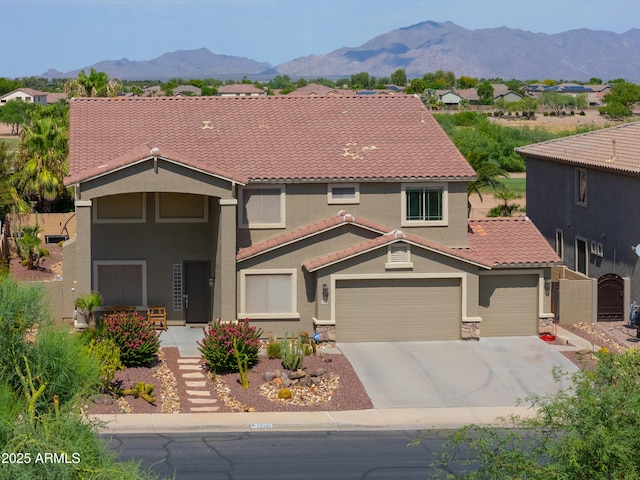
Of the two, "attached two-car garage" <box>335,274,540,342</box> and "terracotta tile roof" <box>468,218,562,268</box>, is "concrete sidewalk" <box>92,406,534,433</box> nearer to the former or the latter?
"attached two-car garage" <box>335,274,540,342</box>

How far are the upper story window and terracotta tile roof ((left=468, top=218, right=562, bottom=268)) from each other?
5.56 m

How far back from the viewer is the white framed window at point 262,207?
34156mm

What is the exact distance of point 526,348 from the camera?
109ft

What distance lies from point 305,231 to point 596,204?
38.0 feet

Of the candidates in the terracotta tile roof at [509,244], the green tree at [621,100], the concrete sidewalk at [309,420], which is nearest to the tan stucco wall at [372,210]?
the terracotta tile roof at [509,244]

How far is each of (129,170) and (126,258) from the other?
3274mm

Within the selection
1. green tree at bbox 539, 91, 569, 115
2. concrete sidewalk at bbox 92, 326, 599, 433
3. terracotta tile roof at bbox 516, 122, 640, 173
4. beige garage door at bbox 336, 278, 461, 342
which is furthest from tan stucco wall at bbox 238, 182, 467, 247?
green tree at bbox 539, 91, 569, 115

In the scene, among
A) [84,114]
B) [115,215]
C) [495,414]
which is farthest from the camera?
[84,114]

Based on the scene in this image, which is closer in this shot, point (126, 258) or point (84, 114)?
point (126, 258)

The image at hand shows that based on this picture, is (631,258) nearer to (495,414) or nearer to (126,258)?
(495,414)

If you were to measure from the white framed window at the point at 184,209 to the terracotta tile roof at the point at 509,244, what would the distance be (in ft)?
25.5

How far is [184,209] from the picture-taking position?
114ft

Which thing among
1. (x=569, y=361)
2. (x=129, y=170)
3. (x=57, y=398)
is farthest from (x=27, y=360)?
(x=569, y=361)

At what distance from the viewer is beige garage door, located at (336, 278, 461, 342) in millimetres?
33375
